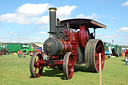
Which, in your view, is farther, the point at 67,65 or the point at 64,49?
the point at 64,49

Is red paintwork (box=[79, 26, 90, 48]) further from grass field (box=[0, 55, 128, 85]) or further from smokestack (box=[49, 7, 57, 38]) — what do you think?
smokestack (box=[49, 7, 57, 38])

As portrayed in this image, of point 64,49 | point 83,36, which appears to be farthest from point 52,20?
point 83,36

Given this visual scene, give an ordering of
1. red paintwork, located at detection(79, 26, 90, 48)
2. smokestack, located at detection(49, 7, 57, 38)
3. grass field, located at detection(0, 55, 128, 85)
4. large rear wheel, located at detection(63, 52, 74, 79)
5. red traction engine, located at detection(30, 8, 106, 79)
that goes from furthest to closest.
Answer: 1. red paintwork, located at detection(79, 26, 90, 48)
2. smokestack, located at detection(49, 7, 57, 38)
3. red traction engine, located at detection(30, 8, 106, 79)
4. large rear wheel, located at detection(63, 52, 74, 79)
5. grass field, located at detection(0, 55, 128, 85)

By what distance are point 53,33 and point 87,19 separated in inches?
93.8

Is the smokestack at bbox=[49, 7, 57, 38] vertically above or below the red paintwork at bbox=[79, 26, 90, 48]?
above

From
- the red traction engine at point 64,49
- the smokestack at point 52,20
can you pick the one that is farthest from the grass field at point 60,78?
the smokestack at point 52,20

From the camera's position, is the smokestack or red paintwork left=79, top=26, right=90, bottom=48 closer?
the smokestack

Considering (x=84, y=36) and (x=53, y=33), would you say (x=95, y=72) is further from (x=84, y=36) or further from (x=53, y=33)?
(x=53, y=33)

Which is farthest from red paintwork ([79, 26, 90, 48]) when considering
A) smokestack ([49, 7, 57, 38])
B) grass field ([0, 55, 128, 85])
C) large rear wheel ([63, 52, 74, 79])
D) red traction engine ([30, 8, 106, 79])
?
smokestack ([49, 7, 57, 38])

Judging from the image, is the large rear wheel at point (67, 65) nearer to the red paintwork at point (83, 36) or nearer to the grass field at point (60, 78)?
the grass field at point (60, 78)

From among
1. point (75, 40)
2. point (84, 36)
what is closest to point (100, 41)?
point (84, 36)

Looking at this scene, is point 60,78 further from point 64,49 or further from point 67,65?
point 64,49

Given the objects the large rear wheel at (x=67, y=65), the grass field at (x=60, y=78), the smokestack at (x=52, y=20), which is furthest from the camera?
the smokestack at (x=52, y=20)

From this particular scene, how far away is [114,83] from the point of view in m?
6.06
